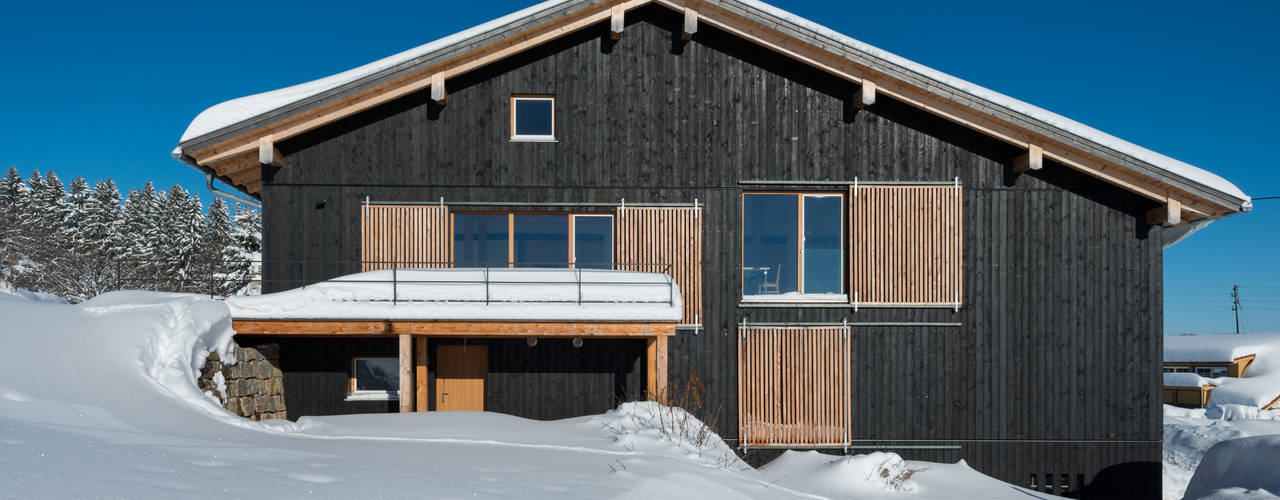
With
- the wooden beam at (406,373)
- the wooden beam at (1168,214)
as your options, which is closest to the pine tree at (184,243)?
the wooden beam at (406,373)

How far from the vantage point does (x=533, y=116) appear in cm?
1122

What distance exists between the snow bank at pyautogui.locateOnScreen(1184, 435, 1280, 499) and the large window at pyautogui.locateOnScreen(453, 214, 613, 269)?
8.83 metres

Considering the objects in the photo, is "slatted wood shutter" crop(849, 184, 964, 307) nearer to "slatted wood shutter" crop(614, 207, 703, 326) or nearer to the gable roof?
the gable roof

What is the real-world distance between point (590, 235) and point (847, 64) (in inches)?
187

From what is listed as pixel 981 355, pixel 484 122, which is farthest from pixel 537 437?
pixel 981 355

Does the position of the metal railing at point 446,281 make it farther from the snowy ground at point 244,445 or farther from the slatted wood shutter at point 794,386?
the slatted wood shutter at point 794,386

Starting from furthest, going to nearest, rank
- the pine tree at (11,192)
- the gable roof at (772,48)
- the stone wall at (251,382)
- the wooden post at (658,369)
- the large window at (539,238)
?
the pine tree at (11,192) < the large window at (539,238) < the gable roof at (772,48) < the wooden post at (658,369) < the stone wall at (251,382)

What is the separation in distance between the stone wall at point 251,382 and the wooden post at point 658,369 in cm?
528

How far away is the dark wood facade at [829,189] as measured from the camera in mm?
10961

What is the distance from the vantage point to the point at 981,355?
36.2ft

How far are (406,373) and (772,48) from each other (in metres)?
7.24

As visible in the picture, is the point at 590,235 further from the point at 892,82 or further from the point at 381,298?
the point at 892,82

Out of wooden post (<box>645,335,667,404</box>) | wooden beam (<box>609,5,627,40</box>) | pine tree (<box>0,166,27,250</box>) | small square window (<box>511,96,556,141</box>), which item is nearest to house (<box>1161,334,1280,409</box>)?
wooden post (<box>645,335,667,404</box>)

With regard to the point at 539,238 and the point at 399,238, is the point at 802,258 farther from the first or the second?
the point at 399,238
